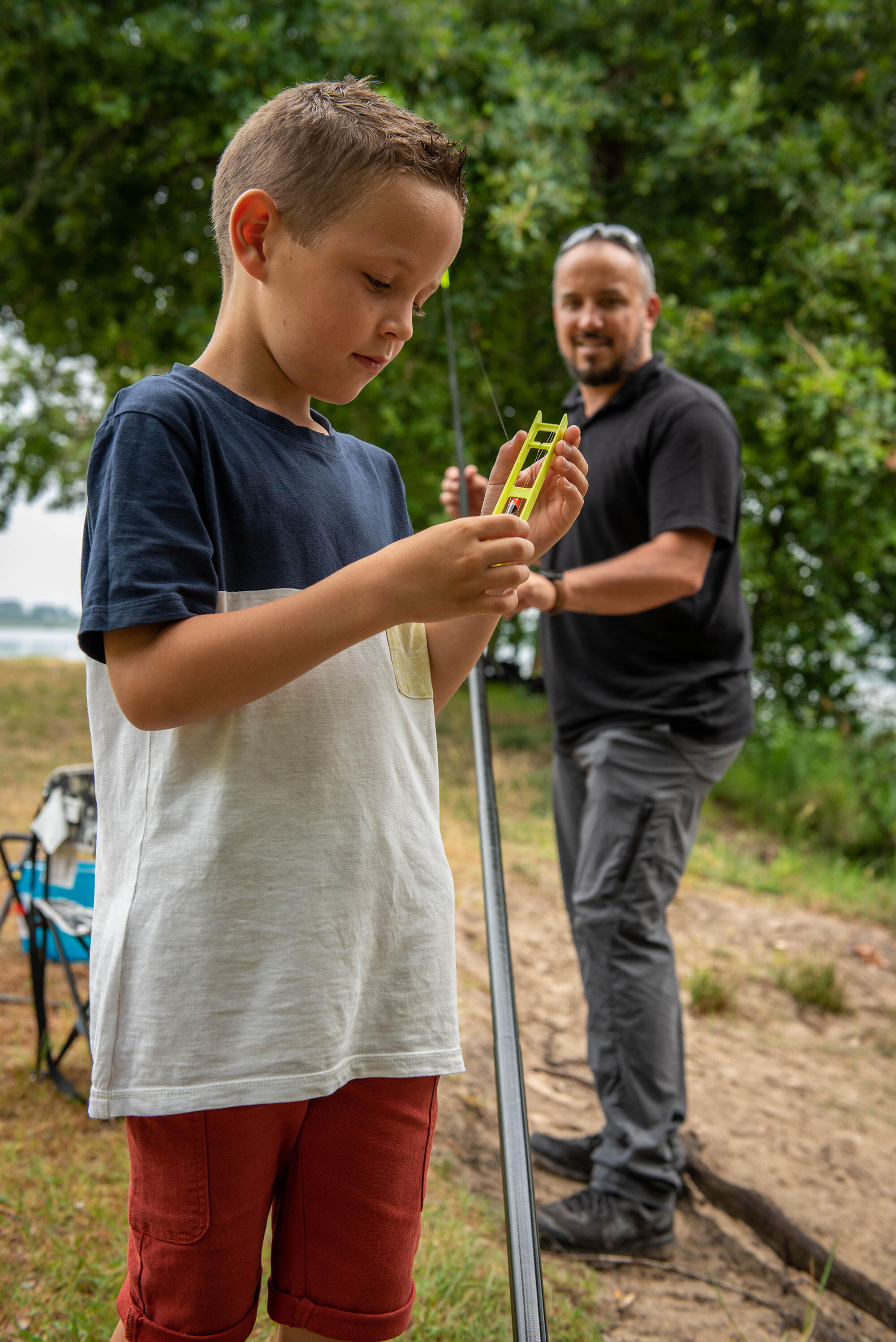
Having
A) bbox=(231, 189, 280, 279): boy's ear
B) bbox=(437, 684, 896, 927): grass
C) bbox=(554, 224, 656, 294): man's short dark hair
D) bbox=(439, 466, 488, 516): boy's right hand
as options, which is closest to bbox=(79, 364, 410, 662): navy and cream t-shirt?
bbox=(231, 189, 280, 279): boy's ear

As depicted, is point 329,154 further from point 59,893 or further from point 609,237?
point 59,893

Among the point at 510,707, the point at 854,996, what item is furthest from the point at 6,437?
the point at 854,996

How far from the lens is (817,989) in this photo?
378 centimetres

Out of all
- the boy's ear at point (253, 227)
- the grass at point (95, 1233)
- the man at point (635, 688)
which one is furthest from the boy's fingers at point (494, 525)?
the grass at point (95, 1233)

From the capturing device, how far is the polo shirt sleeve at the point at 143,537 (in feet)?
2.89

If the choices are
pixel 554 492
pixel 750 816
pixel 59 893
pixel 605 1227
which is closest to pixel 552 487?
pixel 554 492

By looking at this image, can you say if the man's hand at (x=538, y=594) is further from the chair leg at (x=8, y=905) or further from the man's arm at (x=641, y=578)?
the chair leg at (x=8, y=905)

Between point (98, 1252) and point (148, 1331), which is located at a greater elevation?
point (148, 1331)

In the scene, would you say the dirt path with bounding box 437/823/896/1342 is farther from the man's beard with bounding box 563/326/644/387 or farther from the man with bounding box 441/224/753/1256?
the man's beard with bounding box 563/326/644/387

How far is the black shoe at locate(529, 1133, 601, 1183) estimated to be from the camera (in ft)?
8.10

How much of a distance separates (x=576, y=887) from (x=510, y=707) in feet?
21.4

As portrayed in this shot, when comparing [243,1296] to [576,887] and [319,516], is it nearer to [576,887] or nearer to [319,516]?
[319,516]

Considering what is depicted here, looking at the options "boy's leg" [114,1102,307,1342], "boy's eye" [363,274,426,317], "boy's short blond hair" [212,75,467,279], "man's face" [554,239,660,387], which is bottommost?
"boy's leg" [114,1102,307,1342]

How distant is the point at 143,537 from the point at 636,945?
170 centimetres
